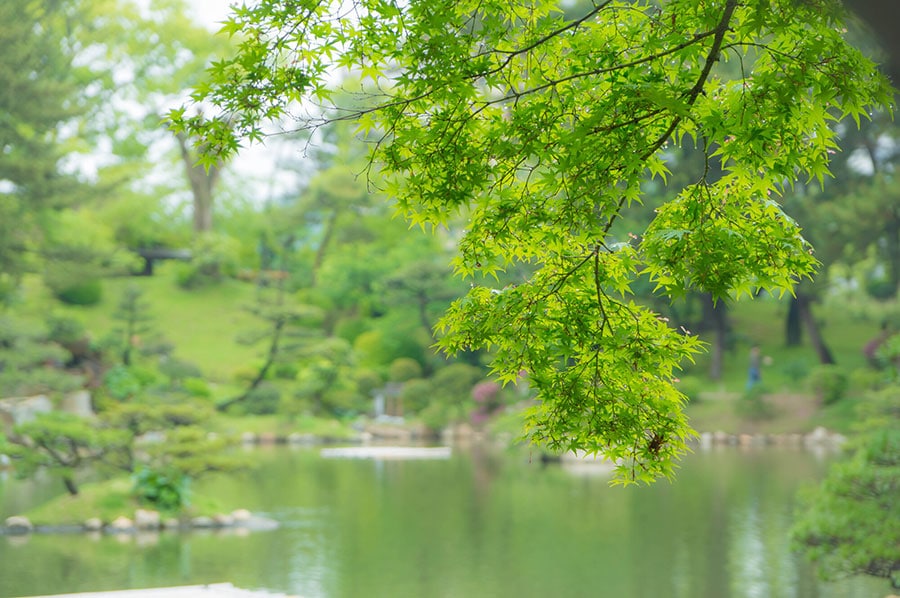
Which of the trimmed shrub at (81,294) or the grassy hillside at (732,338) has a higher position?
the trimmed shrub at (81,294)

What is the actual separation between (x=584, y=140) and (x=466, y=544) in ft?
22.6

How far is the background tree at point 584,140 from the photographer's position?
293 centimetres

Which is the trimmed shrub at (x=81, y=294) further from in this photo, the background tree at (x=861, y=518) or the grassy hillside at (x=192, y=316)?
the background tree at (x=861, y=518)

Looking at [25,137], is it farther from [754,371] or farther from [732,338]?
[732,338]

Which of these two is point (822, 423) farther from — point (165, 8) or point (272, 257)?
point (165, 8)

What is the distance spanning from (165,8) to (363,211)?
9105 mm

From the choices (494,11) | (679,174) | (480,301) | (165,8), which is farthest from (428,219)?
(165,8)

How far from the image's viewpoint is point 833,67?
2.81m

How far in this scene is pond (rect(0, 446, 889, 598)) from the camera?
297 inches

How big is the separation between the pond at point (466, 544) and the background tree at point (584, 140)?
14.1 ft

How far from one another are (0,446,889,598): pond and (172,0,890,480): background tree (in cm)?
430

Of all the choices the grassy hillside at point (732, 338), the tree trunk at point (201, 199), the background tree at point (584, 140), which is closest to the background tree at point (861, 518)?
the background tree at point (584, 140)

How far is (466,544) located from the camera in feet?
30.7

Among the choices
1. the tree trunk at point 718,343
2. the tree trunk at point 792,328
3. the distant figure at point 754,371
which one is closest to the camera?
the distant figure at point 754,371
